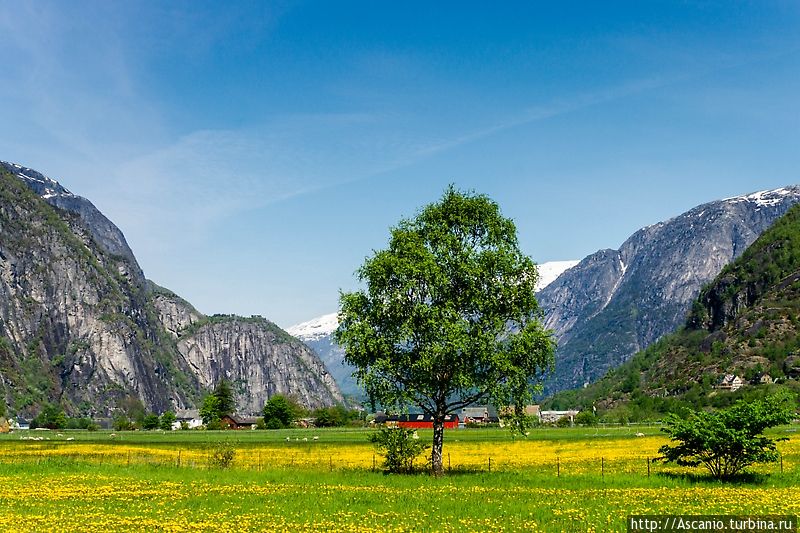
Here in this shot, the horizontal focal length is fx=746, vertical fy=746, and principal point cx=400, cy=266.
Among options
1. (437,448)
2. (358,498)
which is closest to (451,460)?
(437,448)

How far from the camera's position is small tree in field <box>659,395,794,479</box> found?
44.8m

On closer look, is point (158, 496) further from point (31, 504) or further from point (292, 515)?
point (292, 515)

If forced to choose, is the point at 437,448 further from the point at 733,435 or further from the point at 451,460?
the point at 451,460

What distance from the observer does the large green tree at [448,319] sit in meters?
51.5

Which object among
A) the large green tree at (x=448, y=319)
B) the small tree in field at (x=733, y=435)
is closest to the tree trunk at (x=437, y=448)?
the large green tree at (x=448, y=319)

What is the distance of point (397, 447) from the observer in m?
54.7

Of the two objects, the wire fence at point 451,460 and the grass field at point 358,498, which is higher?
the grass field at point 358,498

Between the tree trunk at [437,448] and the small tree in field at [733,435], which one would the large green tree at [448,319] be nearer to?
the tree trunk at [437,448]

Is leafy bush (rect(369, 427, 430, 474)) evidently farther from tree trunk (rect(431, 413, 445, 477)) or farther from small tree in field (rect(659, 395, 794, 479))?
small tree in field (rect(659, 395, 794, 479))

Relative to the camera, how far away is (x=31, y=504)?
3566 centimetres

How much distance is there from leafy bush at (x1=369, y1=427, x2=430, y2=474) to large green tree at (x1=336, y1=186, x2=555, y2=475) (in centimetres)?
188

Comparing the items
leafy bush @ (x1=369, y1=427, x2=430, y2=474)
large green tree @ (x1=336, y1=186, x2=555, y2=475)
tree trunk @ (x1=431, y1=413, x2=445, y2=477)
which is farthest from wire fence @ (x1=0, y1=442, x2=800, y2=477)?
large green tree @ (x1=336, y1=186, x2=555, y2=475)

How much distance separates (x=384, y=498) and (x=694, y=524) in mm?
15953

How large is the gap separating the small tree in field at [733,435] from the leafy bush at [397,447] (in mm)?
17716
